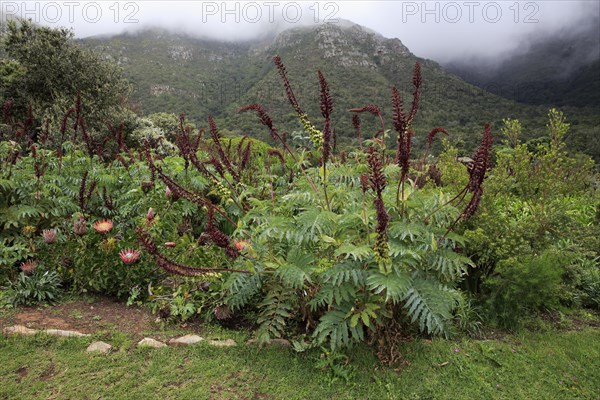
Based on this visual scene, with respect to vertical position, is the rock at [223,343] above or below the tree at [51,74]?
below

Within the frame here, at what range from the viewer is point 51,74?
1511cm

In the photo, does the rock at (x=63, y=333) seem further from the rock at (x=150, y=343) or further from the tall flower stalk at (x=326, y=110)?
the tall flower stalk at (x=326, y=110)

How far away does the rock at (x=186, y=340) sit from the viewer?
10.1 ft

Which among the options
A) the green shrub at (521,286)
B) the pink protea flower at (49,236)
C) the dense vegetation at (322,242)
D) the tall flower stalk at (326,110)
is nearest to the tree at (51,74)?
the dense vegetation at (322,242)

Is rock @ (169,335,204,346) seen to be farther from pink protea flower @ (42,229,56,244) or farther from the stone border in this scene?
pink protea flower @ (42,229,56,244)

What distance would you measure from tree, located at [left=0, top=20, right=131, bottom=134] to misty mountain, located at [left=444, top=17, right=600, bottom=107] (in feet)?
251

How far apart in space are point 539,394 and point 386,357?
3.73ft

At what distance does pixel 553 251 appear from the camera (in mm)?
3566

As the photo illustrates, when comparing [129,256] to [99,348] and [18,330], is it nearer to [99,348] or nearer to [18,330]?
[99,348]

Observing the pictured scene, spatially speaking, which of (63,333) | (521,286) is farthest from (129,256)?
(521,286)

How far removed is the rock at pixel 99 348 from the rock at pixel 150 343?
0.25 meters

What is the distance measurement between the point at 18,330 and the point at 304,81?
50839 mm

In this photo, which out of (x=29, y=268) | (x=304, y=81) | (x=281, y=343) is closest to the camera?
(x=281, y=343)

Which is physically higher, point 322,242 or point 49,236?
point 322,242
